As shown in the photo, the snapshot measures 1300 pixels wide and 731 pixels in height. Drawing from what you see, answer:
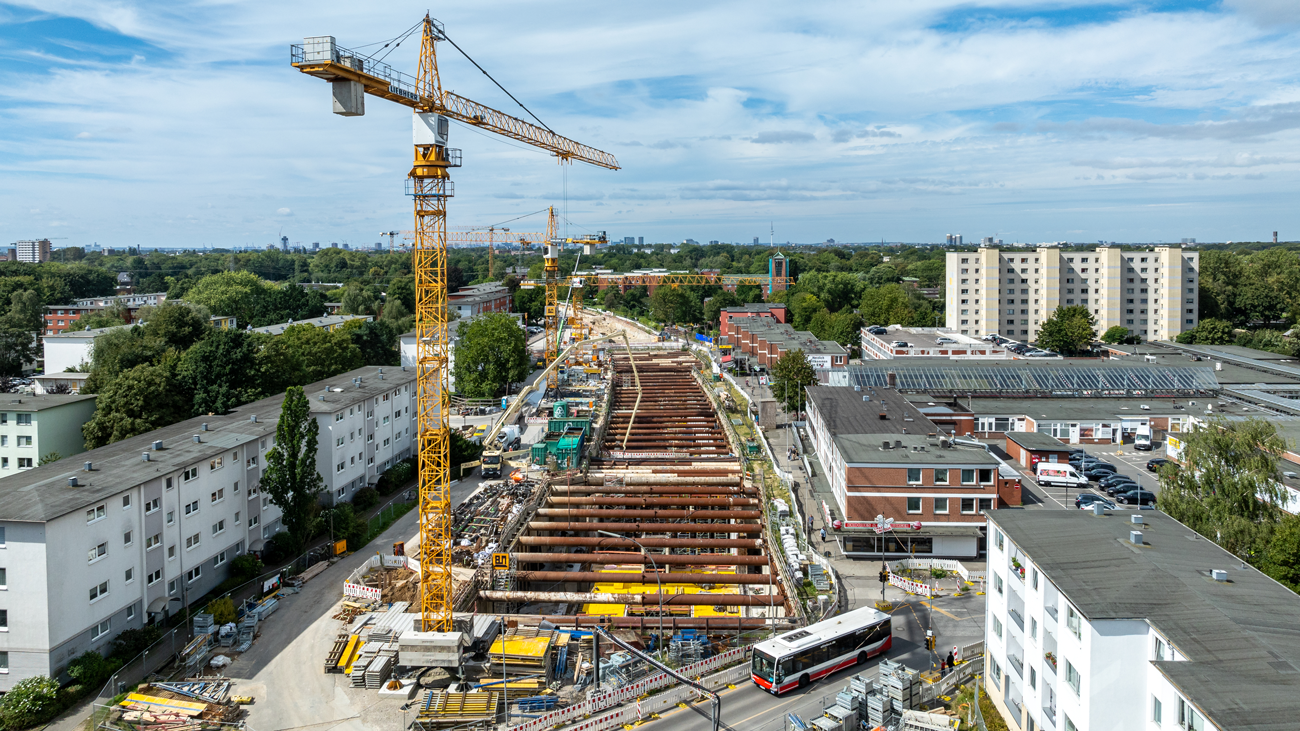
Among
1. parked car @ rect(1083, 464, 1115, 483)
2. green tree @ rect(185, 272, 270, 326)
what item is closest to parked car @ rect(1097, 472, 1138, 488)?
parked car @ rect(1083, 464, 1115, 483)

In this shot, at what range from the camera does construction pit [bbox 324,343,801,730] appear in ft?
61.9

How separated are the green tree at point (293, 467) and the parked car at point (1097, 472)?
30.4 m

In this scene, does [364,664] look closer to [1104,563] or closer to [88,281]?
[1104,563]

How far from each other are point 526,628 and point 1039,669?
489 inches

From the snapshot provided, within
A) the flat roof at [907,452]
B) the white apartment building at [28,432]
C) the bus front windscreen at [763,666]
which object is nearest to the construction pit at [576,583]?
the bus front windscreen at [763,666]

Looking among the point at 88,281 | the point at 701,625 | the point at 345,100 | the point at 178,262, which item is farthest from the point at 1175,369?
the point at 178,262

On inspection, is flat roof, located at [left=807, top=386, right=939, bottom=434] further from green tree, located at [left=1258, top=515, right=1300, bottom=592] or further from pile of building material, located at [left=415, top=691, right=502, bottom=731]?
pile of building material, located at [left=415, top=691, right=502, bottom=731]

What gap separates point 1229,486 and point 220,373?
125 feet

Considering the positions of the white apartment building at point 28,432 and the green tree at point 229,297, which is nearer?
the white apartment building at point 28,432

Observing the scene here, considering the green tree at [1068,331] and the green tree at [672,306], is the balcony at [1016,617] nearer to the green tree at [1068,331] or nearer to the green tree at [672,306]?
the green tree at [1068,331]

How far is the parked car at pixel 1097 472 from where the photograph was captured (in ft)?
114

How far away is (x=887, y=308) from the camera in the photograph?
81.1 m

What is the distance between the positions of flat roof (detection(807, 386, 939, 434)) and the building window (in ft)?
51.3

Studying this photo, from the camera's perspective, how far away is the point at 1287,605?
13375 mm
